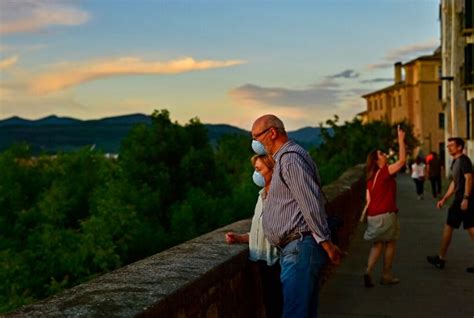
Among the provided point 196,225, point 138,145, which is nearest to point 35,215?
point 138,145

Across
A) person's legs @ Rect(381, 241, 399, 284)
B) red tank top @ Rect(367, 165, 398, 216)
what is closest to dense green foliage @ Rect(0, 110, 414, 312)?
person's legs @ Rect(381, 241, 399, 284)

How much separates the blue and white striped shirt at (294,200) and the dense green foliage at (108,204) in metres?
14.6

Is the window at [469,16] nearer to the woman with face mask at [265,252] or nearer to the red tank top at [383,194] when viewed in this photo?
the red tank top at [383,194]

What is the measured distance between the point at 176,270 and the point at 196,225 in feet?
63.6

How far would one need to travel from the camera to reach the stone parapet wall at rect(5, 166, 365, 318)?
3699 millimetres

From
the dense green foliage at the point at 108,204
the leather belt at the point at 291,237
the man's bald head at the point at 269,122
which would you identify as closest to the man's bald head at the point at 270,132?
the man's bald head at the point at 269,122

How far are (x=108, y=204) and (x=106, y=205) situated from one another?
0.51m

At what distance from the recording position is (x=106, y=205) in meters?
26.2

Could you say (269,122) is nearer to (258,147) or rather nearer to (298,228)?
(258,147)

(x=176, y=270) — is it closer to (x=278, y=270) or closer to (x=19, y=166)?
(x=278, y=270)

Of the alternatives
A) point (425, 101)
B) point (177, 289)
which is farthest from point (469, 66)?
point (425, 101)

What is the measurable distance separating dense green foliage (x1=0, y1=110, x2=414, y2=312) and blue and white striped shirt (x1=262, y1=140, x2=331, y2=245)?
14645 millimetres

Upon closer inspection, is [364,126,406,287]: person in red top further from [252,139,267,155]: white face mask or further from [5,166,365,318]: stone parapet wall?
[252,139,267,155]: white face mask

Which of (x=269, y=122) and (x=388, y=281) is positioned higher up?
(x=269, y=122)
